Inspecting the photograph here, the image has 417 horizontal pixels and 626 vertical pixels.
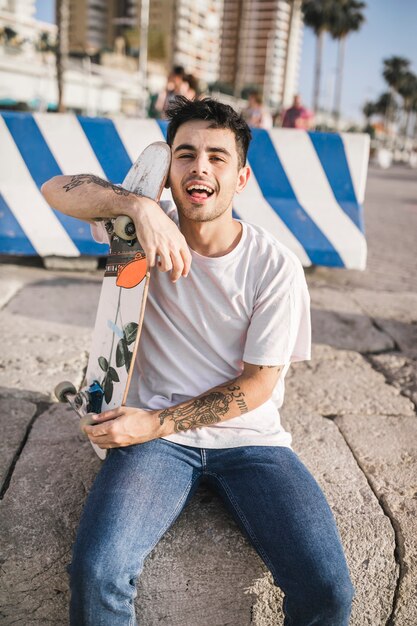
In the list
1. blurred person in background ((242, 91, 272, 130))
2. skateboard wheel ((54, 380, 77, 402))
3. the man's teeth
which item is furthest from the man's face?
blurred person in background ((242, 91, 272, 130))

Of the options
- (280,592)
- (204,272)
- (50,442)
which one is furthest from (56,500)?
(204,272)

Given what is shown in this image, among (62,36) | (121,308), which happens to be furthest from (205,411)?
(62,36)

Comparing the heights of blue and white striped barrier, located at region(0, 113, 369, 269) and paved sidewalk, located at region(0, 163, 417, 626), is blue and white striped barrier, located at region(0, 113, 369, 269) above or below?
above

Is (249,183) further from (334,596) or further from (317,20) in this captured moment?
(317,20)

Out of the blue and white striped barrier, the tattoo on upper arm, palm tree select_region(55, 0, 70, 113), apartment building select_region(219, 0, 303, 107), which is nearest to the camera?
the tattoo on upper arm

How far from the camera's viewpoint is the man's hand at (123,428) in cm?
179

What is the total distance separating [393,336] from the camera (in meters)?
3.87

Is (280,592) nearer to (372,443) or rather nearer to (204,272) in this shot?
(372,443)

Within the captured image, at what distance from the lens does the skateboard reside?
1847mm

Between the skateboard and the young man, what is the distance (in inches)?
2.7

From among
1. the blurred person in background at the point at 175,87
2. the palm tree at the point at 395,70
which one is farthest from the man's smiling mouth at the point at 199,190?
the palm tree at the point at 395,70

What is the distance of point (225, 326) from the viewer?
2.00 meters

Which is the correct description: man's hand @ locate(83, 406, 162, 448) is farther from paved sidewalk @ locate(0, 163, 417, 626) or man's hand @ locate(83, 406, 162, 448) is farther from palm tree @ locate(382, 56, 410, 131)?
palm tree @ locate(382, 56, 410, 131)

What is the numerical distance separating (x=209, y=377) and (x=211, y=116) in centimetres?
97
